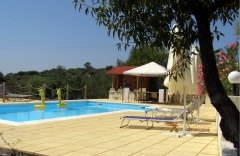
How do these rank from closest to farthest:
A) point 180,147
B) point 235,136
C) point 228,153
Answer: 1. point 235,136
2. point 228,153
3. point 180,147

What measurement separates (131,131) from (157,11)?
6.08m

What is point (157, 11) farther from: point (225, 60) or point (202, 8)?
point (225, 60)

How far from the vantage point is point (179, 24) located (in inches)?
149

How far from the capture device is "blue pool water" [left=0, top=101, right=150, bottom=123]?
15133mm

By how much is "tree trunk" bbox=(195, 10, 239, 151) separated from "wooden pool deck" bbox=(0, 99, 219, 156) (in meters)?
3.28

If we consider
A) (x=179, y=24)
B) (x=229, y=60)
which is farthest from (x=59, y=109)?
(x=179, y=24)

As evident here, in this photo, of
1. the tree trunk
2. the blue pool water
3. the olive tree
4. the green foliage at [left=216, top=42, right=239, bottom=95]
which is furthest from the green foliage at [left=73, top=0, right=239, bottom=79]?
the blue pool water

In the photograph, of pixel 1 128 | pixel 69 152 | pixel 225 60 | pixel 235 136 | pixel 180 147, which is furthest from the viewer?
pixel 225 60

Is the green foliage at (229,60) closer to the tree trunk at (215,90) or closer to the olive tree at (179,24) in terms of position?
the olive tree at (179,24)

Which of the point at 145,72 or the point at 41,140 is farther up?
the point at 145,72

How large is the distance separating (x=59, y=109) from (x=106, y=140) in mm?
10447

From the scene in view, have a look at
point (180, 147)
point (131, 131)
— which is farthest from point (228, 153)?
point (131, 131)

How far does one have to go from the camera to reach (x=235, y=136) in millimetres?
3383

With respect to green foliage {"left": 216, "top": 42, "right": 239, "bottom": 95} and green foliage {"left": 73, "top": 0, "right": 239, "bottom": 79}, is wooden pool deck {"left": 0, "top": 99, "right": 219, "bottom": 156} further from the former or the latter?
green foliage {"left": 73, "top": 0, "right": 239, "bottom": 79}
